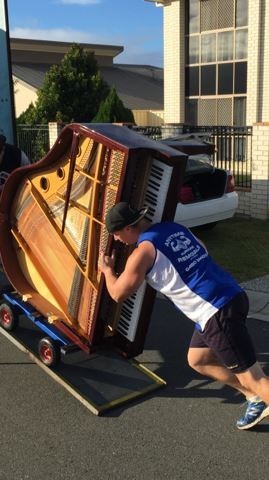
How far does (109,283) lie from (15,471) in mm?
1190

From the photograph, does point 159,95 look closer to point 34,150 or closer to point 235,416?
point 34,150

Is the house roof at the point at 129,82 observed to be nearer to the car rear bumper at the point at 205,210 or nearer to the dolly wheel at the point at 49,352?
the car rear bumper at the point at 205,210

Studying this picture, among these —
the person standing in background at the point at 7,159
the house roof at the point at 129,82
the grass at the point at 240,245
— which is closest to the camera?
the person standing in background at the point at 7,159

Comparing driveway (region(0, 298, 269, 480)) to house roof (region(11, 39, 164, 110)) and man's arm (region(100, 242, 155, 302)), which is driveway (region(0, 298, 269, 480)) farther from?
house roof (region(11, 39, 164, 110))

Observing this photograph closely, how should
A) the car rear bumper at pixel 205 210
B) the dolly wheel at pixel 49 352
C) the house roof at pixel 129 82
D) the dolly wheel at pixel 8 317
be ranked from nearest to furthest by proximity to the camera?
the dolly wheel at pixel 49 352
the dolly wheel at pixel 8 317
the car rear bumper at pixel 205 210
the house roof at pixel 129 82

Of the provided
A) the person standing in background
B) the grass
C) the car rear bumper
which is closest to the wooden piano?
the person standing in background

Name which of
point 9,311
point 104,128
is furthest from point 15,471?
point 104,128

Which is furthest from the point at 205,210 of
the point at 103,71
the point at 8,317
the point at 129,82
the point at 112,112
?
the point at 103,71

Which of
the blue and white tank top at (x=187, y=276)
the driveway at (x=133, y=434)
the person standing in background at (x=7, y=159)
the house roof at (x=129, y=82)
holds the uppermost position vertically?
the house roof at (x=129, y=82)

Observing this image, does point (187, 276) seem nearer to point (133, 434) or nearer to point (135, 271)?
point (135, 271)

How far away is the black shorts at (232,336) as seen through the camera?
3.16m

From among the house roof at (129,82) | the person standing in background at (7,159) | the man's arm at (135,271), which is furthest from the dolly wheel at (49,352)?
the house roof at (129,82)

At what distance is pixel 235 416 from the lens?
3.65 m

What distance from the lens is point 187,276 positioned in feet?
10.4
